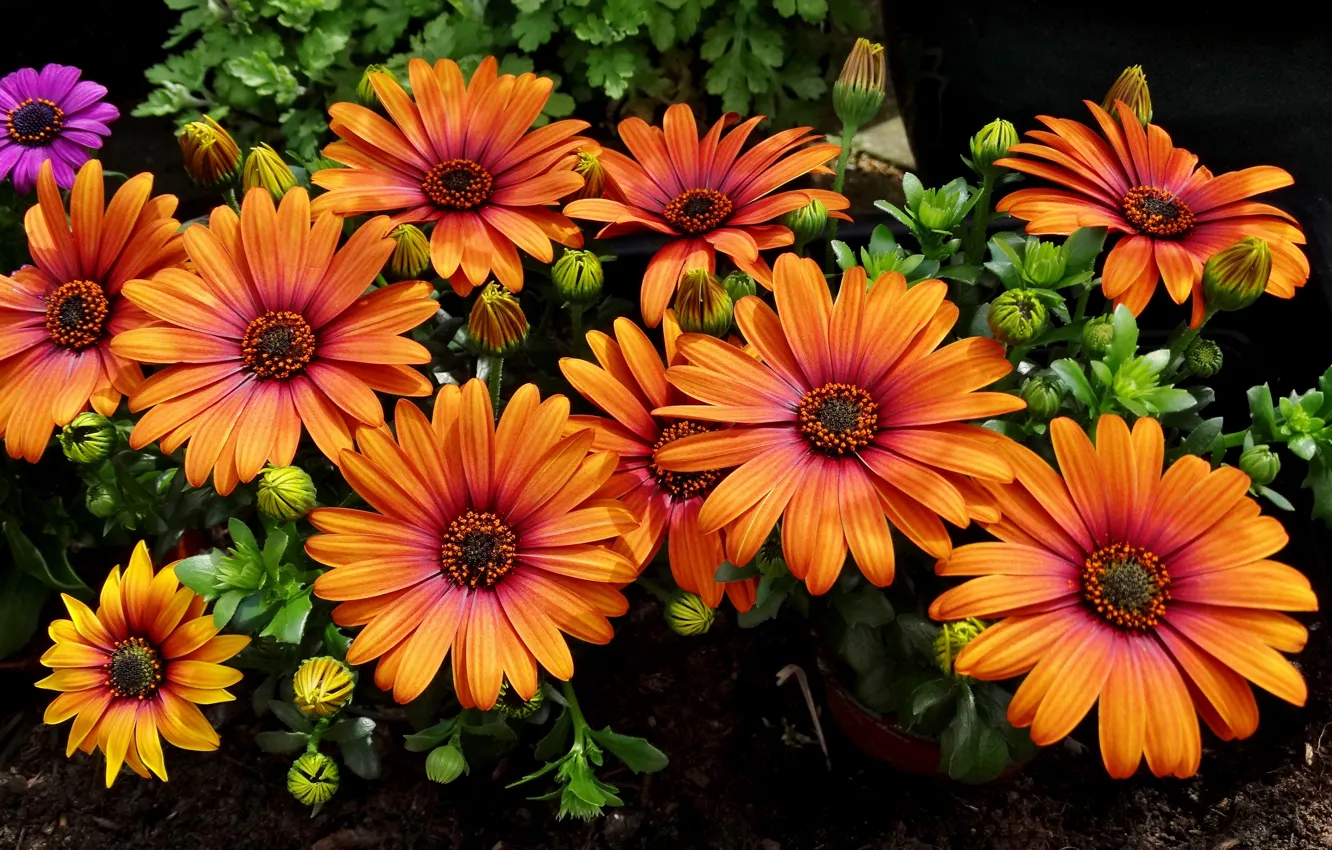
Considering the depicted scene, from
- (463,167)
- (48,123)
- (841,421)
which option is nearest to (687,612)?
(841,421)

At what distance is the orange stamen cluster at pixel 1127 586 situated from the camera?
2.79 ft

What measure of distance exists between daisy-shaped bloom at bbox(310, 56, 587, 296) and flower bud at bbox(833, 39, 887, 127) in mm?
337

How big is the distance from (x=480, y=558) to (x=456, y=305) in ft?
2.20

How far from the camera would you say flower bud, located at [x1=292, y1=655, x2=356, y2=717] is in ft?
3.16

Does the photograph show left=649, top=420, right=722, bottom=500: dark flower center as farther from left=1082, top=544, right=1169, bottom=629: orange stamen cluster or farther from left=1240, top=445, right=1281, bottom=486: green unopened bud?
left=1240, top=445, right=1281, bottom=486: green unopened bud

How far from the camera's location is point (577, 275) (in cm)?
109

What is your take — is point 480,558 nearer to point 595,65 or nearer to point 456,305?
point 456,305

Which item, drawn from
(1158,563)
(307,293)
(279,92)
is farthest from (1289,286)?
(279,92)

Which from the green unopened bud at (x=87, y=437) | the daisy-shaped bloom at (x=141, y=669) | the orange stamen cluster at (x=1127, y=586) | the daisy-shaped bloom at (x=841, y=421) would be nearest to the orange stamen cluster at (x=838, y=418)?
the daisy-shaped bloom at (x=841, y=421)

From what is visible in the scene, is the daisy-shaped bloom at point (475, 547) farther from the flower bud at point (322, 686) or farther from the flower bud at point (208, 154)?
the flower bud at point (208, 154)

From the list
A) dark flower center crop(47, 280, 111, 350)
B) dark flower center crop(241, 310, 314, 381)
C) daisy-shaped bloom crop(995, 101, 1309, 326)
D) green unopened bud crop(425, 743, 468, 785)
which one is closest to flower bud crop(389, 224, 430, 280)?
dark flower center crop(241, 310, 314, 381)

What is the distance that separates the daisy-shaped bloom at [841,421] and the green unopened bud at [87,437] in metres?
0.62

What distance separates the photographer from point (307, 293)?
1.04 m

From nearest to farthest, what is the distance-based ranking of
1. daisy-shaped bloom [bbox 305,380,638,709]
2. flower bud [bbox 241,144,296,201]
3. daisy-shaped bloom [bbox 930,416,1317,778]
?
daisy-shaped bloom [bbox 930,416,1317,778]
daisy-shaped bloom [bbox 305,380,638,709]
flower bud [bbox 241,144,296,201]
